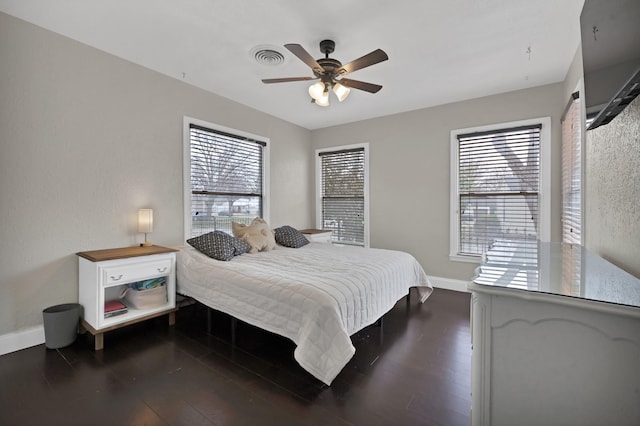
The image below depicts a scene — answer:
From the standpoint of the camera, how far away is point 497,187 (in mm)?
3689

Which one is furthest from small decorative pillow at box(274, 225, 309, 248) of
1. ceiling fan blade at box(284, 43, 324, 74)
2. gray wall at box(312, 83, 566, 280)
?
ceiling fan blade at box(284, 43, 324, 74)

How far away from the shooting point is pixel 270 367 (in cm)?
209

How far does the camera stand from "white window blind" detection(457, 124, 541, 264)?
11.5 feet

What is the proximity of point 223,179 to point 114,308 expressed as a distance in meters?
1.94

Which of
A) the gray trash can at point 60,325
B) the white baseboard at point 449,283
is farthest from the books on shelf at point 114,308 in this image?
the white baseboard at point 449,283

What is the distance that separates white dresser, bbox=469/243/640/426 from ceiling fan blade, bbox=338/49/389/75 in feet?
5.49

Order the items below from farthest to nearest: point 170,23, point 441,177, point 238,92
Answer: point 441,177
point 238,92
point 170,23

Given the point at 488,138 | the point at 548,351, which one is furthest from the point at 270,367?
the point at 488,138

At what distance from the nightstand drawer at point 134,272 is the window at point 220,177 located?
28.7 inches

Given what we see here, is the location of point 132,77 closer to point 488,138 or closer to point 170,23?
point 170,23

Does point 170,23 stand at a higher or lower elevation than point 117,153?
higher

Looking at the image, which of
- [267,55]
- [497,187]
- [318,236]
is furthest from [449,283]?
[267,55]

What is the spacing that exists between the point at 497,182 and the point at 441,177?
690 mm

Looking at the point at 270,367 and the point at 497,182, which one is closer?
the point at 270,367
